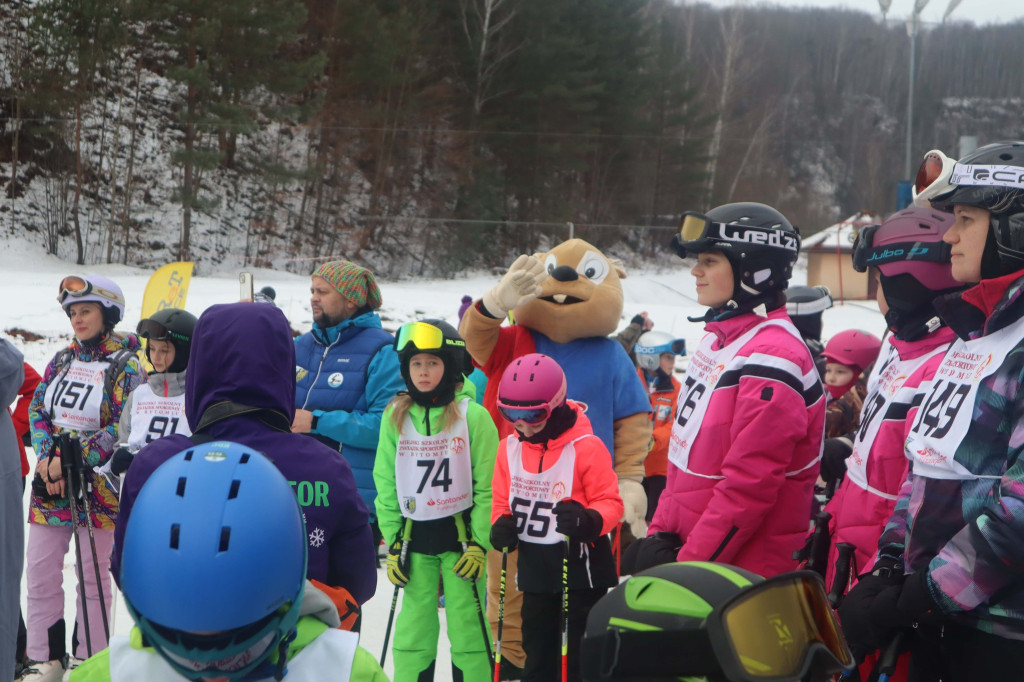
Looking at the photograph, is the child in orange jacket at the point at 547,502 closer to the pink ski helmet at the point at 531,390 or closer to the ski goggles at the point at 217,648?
the pink ski helmet at the point at 531,390

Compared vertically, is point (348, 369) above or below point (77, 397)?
above

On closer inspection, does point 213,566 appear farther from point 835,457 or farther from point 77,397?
point 77,397

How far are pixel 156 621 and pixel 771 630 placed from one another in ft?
3.14

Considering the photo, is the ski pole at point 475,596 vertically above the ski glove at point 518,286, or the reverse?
the ski glove at point 518,286

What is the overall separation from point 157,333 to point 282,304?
1285 cm

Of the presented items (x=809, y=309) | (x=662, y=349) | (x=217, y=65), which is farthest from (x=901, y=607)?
(x=217, y=65)

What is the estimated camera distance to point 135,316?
1554 cm

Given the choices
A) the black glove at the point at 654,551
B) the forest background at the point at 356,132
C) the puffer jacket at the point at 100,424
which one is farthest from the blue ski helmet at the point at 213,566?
the forest background at the point at 356,132

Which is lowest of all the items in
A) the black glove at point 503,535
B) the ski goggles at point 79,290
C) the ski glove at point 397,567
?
the ski glove at point 397,567

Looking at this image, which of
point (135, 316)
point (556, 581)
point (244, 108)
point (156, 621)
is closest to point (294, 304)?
point (135, 316)

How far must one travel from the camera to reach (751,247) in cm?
285

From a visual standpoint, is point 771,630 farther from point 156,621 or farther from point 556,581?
point 556,581

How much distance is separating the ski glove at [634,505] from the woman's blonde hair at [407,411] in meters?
0.81

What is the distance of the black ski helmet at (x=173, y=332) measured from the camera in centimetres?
396
